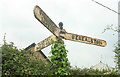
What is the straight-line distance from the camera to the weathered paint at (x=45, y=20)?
4402mm

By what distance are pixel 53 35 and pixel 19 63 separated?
1.53 m

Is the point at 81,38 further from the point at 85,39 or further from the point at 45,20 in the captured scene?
the point at 45,20

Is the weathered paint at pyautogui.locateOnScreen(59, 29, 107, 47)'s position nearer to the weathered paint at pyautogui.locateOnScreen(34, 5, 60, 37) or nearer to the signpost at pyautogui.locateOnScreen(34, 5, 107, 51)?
the signpost at pyautogui.locateOnScreen(34, 5, 107, 51)

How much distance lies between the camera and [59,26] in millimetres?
5543

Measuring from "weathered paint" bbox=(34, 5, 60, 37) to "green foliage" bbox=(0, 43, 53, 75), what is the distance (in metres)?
1.23

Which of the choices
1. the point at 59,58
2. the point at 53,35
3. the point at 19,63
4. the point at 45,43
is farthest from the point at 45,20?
the point at 19,63

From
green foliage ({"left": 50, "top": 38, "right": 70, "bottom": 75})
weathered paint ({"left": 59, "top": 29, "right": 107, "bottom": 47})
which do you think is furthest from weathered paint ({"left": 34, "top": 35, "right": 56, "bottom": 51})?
weathered paint ({"left": 59, "top": 29, "right": 107, "bottom": 47})

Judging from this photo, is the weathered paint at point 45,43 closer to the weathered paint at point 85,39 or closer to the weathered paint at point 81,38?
the weathered paint at point 81,38

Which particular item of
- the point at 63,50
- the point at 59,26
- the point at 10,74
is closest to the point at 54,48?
the point at 63,50

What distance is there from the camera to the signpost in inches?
178

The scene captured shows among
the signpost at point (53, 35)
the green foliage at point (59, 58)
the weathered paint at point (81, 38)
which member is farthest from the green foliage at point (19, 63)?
the weathered paint at point (81, 38)

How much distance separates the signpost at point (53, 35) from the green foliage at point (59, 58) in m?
0.25

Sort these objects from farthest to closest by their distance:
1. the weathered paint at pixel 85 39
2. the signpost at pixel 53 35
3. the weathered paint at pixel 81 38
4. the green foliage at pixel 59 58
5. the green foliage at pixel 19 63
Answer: the weathered paint at pixel 85 39, the weathered paint at pixel 81 38, the green foliage at pixel 19 63, the green foliage at pixel 59 58, the signpost at pixel 53 35

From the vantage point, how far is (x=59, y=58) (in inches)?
204
